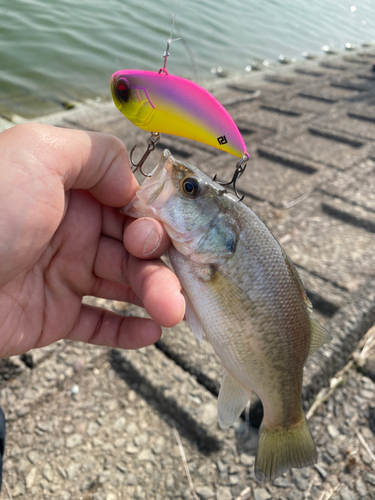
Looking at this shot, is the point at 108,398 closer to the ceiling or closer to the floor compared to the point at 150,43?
closer to the floor

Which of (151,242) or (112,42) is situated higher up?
(112,42)

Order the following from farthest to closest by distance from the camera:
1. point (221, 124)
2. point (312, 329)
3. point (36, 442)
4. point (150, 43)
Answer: point (150, 43)
point (36, 442)
point (312, 329)
point (221, 124)

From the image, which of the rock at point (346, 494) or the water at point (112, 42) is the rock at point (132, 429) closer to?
the rock at point (346, 494)

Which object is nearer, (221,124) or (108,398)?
(221,124)

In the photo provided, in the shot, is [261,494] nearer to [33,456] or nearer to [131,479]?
[131,479]

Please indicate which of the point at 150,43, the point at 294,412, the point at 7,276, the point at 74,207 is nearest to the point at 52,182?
the point at 74,207

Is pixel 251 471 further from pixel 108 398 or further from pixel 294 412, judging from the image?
pixel 108 398

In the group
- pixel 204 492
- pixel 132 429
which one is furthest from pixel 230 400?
pixel 132 429
